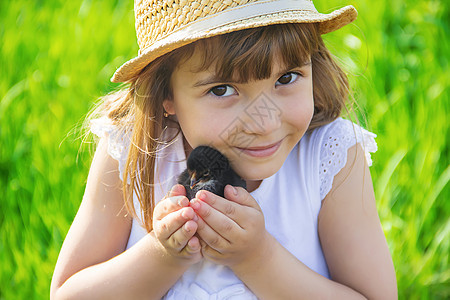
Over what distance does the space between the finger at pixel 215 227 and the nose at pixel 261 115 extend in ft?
0.83

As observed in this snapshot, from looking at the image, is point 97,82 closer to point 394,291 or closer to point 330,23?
point 330,23

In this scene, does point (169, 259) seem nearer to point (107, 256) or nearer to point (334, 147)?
point (107, 256)

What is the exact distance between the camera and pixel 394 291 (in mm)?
1813

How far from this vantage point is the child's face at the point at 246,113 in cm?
150

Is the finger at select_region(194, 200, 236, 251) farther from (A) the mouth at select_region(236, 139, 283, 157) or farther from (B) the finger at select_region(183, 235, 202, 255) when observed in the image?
(A) the mouth at select_region(236, 139, 283, 157)

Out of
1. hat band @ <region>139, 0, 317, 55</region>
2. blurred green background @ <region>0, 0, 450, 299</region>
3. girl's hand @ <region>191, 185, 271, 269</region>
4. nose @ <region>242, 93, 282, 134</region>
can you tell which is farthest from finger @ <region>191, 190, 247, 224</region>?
blurred green background @ <region>0, 0, 450, 299</region>

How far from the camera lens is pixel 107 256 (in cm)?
187

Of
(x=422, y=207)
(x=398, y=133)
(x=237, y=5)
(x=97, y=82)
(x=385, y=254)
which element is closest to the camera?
(x=237, y=5)

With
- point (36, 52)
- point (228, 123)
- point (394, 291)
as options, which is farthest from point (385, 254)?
point (36, 52)

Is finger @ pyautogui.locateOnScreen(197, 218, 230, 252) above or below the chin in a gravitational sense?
below

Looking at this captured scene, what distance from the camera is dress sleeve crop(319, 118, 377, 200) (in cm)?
182

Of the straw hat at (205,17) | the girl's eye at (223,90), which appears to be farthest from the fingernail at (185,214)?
the straw hat at (205,17)

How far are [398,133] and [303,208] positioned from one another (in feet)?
3.83

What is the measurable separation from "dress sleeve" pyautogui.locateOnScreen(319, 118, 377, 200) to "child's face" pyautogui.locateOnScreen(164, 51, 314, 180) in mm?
239
